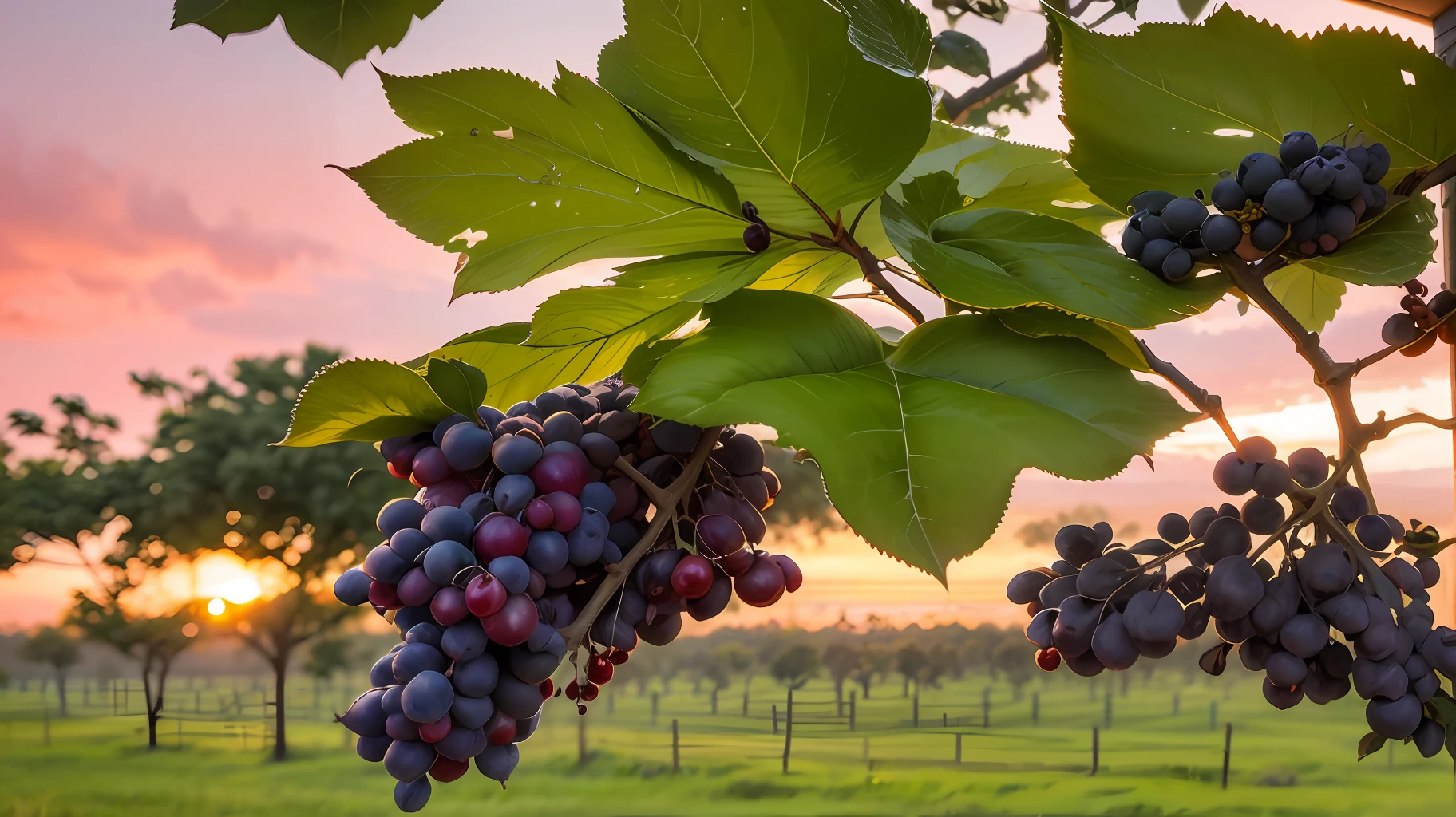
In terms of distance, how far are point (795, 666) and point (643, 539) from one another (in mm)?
7490

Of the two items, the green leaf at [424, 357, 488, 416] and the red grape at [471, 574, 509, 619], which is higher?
the green leaf at [424, 357, 488, 416]

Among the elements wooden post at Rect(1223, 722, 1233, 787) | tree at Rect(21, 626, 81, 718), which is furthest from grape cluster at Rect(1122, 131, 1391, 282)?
wooden post at Rect(1223, 722, 1233, 787)

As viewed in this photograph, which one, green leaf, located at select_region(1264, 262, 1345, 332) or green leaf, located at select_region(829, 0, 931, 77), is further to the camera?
green leaf, located at select_region(1264, 262, 1345, 332)

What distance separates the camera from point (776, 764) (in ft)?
25.4

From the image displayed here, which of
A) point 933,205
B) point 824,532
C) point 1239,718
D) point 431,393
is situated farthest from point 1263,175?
point 1239,718

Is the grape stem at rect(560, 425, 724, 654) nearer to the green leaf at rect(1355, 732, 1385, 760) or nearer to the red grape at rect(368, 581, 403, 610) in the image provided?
the red grape at rect(368, 581, 403, 610)

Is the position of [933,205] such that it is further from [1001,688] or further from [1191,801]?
[1191,801]

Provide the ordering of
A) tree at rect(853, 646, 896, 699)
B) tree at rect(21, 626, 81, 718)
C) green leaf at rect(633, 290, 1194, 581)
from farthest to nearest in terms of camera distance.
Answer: tree at rect(853, 646, 896, 699)
tree at rect(21, 626, 81, 718)
green leaf at rect(633, 290, 1194, 581)

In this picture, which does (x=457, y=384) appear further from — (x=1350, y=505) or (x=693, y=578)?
(x=1350, y=505)

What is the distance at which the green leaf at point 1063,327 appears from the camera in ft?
0.57

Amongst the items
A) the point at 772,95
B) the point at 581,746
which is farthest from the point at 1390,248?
the point at 581,746

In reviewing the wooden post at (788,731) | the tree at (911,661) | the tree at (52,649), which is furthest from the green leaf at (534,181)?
the tree at (52,649)

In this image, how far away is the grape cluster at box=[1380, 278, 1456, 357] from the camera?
0.22 meters

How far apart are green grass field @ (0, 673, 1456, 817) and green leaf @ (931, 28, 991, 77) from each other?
682 cm
